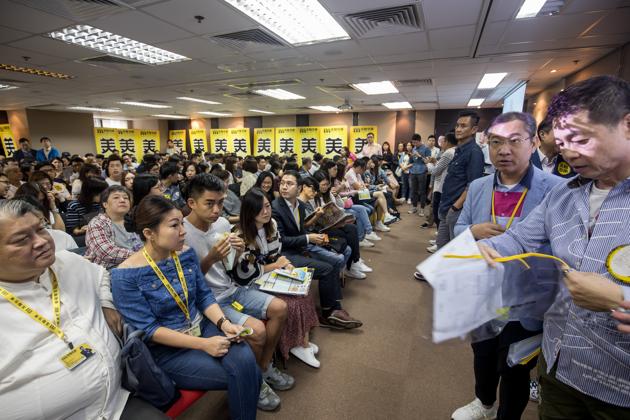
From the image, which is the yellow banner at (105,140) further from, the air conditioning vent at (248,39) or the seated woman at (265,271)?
the seated woman at (265,271)

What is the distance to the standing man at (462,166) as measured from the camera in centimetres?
250

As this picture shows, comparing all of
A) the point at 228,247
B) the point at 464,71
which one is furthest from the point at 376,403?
the point at 464,71

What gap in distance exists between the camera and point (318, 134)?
1115cm

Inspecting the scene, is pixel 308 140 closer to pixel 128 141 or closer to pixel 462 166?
pixel 128 141

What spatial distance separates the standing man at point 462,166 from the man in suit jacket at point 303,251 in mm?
1146

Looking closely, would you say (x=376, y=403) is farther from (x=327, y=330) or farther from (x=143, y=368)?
(x=143, y=368)

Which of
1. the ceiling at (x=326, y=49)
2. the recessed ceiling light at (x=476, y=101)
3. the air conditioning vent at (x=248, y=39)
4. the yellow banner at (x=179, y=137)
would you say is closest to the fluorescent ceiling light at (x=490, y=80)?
the ceiling at (x=326, y=49)

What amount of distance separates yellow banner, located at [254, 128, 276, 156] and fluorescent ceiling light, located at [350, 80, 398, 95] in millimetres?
5556

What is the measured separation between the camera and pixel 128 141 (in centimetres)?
1260

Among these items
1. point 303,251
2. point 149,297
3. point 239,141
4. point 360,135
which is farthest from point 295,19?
point 239,141

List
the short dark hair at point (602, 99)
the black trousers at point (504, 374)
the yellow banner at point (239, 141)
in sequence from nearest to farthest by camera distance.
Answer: the short dark hair at point (602, 99), the black trousers at point (504, 374), the yellow banner at point (239, 141)

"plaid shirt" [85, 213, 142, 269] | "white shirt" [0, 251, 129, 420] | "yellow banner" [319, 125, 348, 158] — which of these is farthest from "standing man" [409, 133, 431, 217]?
"white shirt" [0, 251, 129, 420]

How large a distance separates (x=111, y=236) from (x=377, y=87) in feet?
20.4

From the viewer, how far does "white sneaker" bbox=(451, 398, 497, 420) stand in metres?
1.56
